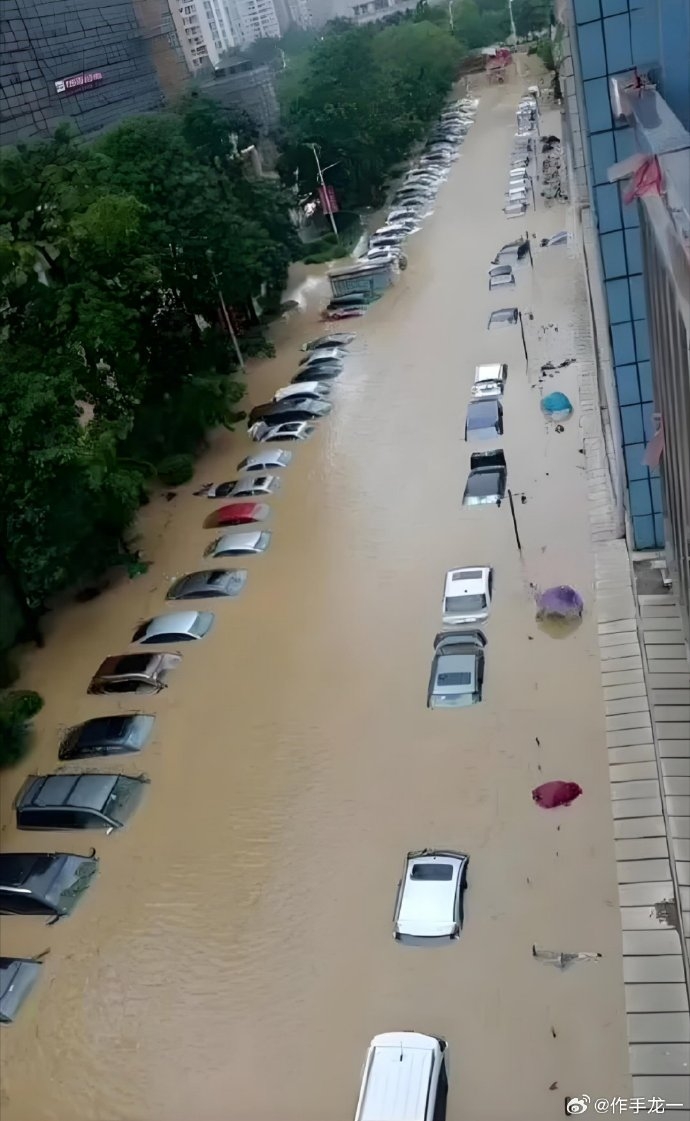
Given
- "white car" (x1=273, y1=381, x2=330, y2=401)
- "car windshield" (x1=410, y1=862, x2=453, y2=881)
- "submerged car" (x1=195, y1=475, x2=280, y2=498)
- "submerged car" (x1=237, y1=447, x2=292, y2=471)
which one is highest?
"white car" (x1=273, y1=381, x2=330, y2=401)

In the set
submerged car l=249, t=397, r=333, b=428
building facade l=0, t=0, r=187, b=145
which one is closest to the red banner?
building facade l=0, t=0, r=187, b=145

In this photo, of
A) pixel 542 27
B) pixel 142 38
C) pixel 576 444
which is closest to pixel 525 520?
pixel 576 444

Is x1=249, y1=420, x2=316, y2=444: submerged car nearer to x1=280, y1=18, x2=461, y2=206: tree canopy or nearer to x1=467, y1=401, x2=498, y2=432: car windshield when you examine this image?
x1=467, y1=401, x2=498, y2=432: car windshield

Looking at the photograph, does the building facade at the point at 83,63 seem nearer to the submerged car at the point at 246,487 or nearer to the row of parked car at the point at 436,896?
the submerged car at the point at 246,487

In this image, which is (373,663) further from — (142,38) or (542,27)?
(542,27)

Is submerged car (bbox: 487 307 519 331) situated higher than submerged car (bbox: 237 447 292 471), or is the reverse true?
submerged car (bbox: 487 307 519 331)

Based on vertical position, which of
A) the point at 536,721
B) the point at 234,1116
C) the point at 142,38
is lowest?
the point at 234,1116
